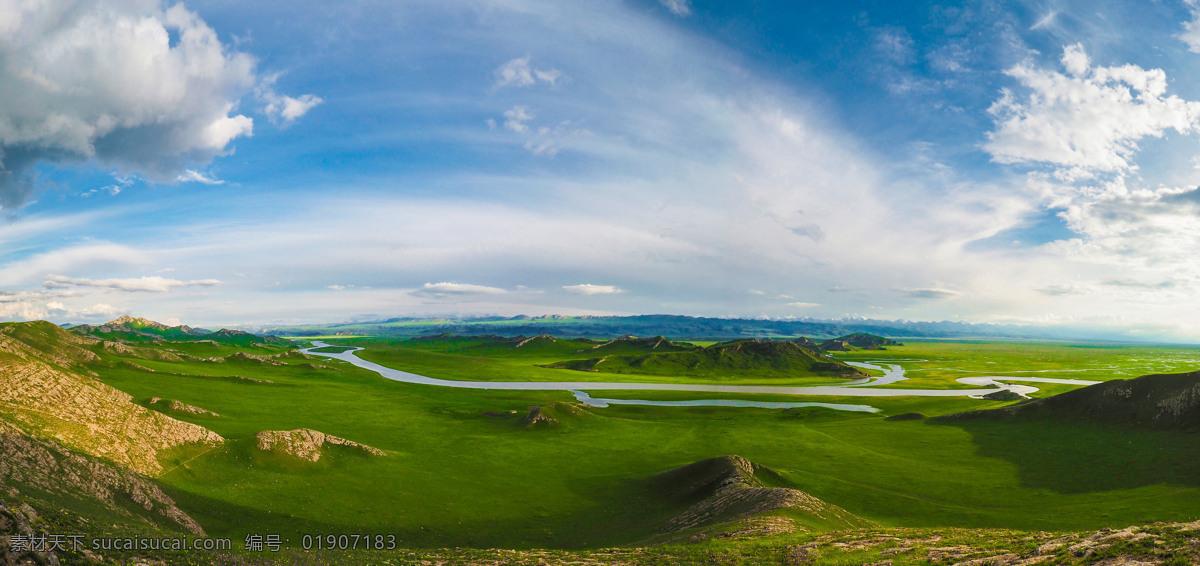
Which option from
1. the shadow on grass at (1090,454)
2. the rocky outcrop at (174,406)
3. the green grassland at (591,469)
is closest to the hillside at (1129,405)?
the shadow on grass at (1090,454)

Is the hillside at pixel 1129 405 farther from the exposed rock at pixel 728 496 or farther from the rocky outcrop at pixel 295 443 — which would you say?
the rocky outcrop at pixel 295 443

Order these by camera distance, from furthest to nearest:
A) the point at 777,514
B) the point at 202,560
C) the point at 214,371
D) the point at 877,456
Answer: the point at 214,371 → the point at 877,456 → the point at 777,514 → the point at 202,560

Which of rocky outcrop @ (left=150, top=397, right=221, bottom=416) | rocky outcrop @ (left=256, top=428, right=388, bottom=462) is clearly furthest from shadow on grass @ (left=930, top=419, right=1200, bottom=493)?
rocky outcrop @ (left=150, top=397, right=221, bottom=416)

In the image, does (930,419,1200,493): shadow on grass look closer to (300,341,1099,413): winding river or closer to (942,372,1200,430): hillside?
(942,372,1200,430): hillside

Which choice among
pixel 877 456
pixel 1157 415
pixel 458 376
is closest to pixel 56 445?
pixel 877 456

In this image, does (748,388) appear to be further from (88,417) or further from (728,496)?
(88,417)

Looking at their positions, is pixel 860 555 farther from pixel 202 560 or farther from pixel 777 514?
pixel 202 560

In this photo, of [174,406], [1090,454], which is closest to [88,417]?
[174,406]

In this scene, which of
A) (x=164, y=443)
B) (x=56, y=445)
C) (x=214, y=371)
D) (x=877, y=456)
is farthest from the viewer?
(x=214, y=371)
